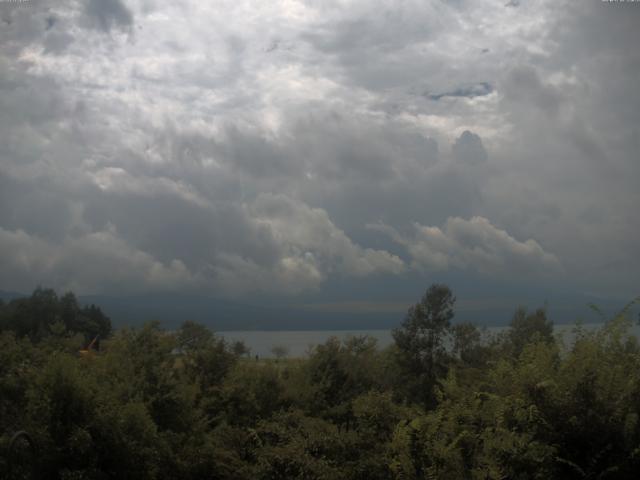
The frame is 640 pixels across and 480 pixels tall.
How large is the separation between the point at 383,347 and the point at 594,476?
97.9ft

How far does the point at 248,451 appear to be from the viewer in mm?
14383

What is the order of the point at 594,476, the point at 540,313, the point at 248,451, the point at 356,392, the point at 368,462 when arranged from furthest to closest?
the point at 540,313
the point at 356,392
the point at 248,451
the point at 368,462
the point at 594,476

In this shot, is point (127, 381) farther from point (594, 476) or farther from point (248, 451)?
point (594, 476)

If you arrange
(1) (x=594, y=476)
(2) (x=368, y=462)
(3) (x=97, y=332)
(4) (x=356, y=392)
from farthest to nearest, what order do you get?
(3) (x=97, y=332) < (4) (x=356, y=392) < (2) (x=368, y=462) < (1) (x=594, y=476)

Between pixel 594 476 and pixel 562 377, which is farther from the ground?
pixel 562 377

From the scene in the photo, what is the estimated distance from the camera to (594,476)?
9.07 metres

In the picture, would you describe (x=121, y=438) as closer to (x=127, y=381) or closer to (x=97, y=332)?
(x=127, y=381)

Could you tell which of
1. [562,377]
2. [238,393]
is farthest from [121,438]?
[238,393]

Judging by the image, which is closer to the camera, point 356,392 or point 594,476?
point 594,476

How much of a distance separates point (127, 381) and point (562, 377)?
11.6m

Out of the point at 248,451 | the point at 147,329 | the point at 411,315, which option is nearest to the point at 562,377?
the point at 248,451

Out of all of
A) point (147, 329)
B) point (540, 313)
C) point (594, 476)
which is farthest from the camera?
point (540, 313)

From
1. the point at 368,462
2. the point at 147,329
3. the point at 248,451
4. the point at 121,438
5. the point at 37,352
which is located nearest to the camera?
the point at 368,462

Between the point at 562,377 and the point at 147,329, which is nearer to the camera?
the point at 562,377
